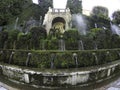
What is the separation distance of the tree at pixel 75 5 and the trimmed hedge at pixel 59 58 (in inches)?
753

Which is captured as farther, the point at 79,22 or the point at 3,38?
the point at 79,22

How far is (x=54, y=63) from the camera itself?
21.0ft

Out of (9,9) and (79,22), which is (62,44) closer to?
(79,22)

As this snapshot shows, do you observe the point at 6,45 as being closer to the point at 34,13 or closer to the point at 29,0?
the point at 34,13

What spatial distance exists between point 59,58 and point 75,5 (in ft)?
69.1

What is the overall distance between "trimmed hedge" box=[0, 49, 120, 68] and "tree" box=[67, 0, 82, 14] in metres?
19.1

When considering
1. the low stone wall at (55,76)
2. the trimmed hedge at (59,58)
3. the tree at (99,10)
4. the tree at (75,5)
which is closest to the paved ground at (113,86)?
the low stone wall at (55,76)

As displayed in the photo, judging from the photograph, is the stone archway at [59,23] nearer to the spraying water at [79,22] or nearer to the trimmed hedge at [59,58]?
the spraying water at [79,22]

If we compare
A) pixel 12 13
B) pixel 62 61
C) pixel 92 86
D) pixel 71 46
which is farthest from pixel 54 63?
pixel 12 13

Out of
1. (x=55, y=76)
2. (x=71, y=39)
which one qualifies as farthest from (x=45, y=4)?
(x=55, y=76)

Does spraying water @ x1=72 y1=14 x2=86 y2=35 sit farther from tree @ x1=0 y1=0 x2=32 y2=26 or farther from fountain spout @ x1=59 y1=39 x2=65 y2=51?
fountain spout @ x1=59 y1=39 x2=65 y2=51

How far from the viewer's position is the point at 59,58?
6.45 metres

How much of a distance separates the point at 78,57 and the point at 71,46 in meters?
2.35

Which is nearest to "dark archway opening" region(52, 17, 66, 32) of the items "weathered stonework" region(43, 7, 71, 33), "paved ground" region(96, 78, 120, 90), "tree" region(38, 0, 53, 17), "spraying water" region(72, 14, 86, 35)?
"weathered stonework" region(43, 7, 71, 33)
